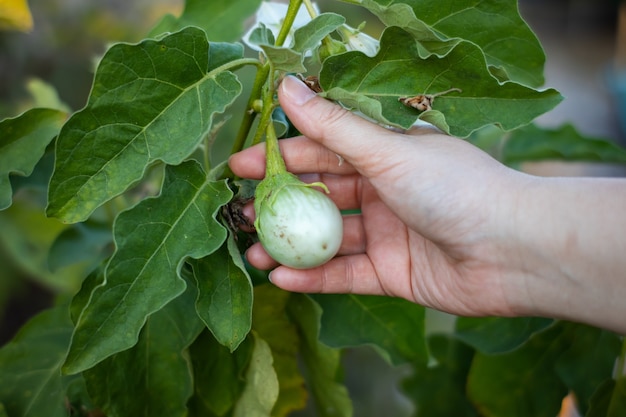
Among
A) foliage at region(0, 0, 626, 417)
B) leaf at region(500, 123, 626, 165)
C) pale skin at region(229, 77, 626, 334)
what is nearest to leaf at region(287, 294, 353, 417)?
foliage at region(0, 0, 626, 417)

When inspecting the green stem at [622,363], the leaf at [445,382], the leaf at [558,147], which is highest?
the leaf at [558,147]

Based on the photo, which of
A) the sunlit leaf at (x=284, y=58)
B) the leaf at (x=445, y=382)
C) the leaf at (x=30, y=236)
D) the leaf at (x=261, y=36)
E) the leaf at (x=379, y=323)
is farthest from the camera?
the leaf at (x=30, y=236)

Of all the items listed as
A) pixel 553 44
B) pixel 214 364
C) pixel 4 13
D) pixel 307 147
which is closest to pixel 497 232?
pixel 307 147

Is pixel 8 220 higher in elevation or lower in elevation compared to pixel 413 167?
lower

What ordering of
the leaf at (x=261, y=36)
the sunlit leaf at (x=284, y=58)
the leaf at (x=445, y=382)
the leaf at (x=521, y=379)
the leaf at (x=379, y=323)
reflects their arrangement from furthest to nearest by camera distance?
1. the leaf at (x=445, y=382)
2. the leaf at (x=521, y=379)
3. the leaf at (x=379, y=323)
4. the leaf at (x=261, y=36)
5. the sunlit leaf at (x=284, y=58)

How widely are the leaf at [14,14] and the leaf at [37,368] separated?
332 millimetres

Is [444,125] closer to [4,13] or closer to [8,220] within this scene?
[4,13]

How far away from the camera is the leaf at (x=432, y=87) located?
0.61 metres

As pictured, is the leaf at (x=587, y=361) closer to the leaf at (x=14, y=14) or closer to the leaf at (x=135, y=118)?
the leaf at (x=135, y=118)

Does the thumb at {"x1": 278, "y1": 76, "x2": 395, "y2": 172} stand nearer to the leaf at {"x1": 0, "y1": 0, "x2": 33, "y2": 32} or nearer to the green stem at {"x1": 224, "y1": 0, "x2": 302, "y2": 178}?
the green stem at {"x1": 224, "y1": 0, "x2": 302, "y2": 178}

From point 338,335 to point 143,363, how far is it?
0.71ft

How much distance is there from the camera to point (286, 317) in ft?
Answer: 2.74

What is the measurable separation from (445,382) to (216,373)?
432 millimetres

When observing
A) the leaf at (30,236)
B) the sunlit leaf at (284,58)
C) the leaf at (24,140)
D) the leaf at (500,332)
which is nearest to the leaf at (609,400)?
the leaf at (500,332)
